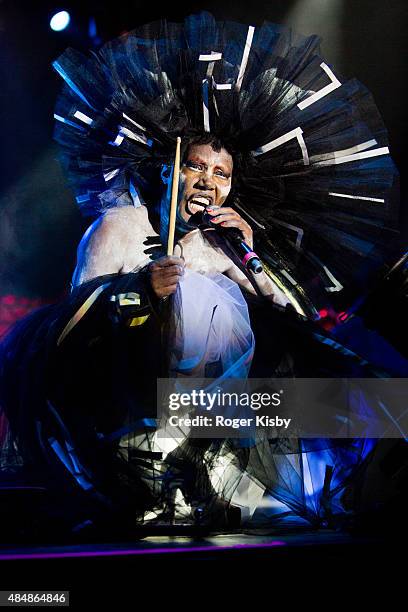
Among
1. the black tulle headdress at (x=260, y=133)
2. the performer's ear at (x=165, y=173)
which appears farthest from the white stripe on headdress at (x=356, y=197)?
the performer's ear at (x=165, y=173)

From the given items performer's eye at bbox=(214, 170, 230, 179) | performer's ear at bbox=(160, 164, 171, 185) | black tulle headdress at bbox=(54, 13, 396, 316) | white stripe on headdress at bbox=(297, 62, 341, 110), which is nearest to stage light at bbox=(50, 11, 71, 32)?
black tulle headdress at bbox=(54, 13, 396, 316)

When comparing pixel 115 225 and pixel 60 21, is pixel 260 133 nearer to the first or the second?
pixel 115 225

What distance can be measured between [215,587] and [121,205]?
4.81 ft

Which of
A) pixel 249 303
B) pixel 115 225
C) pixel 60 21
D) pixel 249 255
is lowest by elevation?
pixel 249 303

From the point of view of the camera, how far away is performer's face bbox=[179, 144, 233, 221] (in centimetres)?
281

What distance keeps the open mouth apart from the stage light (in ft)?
2.63

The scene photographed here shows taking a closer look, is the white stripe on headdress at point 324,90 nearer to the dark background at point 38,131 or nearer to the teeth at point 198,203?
the dark background at point 38,131

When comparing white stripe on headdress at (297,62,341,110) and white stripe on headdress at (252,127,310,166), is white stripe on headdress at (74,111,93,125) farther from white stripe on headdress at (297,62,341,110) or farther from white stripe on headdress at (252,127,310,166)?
white stripe on headdress at (297,62,341,110)

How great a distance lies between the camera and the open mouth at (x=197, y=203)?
9.22 feet

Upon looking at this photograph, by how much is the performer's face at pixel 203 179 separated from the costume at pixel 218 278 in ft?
0.20

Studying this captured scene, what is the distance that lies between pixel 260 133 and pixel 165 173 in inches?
15.6

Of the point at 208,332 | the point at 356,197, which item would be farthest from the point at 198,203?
the point at 356,197

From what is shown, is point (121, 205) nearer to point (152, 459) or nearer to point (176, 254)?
point (176, 254)

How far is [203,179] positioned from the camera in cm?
282
